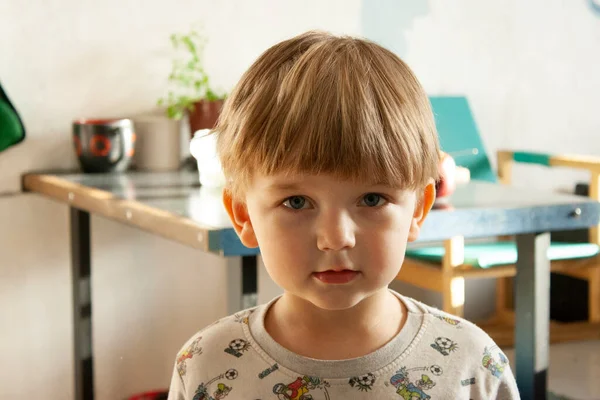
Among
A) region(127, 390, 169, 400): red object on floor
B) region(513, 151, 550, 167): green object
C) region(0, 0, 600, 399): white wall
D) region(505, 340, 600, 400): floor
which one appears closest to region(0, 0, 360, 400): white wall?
region(0, 0, 600, 399): white wall

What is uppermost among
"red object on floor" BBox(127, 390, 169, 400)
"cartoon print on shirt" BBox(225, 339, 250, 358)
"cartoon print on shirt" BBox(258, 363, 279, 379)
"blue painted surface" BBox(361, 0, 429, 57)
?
"blue painted surface" BBox(361, 0, 429, 57)

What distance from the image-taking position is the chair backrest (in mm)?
3041

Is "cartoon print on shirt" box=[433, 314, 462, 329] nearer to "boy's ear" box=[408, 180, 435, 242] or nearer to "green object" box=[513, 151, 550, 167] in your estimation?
"boy's ear" box=[408, 180, 435, 242]

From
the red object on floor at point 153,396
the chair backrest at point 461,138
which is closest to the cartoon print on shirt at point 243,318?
the red object on floor at point 153,396

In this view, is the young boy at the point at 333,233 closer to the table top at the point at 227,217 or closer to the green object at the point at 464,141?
the table top at the point at 227,217

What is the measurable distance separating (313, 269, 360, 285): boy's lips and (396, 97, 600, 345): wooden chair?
1.70 meters

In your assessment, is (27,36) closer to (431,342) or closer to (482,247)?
(482,247)

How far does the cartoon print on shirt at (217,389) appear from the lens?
0.95 meters

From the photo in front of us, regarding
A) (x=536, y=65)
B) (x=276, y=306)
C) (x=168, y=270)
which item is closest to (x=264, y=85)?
(x=276, y=306)

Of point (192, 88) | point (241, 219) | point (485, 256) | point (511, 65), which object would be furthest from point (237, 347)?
point (511, 65)

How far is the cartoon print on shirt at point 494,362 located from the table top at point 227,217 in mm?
551

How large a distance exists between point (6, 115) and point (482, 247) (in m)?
1.41

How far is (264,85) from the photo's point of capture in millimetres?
927

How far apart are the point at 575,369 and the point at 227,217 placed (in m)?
1.78
